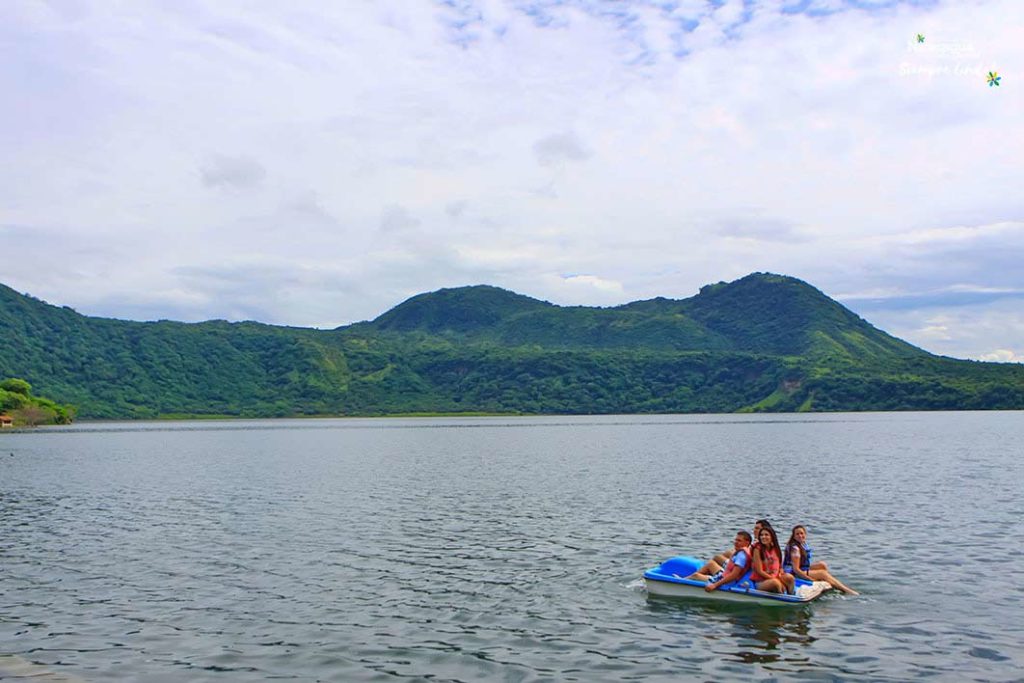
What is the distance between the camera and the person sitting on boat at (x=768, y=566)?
3250 cm

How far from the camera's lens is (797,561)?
34188 mm

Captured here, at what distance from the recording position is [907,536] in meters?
46.8

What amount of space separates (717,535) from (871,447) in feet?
298

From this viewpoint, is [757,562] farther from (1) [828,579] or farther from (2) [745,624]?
(2) [745,624]

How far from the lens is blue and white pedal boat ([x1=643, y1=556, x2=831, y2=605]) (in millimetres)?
32375

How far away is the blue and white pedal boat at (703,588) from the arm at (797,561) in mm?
254

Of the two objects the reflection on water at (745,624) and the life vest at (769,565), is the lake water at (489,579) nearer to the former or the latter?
the reflection on water at (745,624)

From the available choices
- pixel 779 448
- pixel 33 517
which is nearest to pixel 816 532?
pixel 33 517

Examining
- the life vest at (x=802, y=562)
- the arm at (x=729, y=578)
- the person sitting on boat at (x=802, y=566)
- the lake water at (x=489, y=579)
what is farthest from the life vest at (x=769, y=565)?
the lake water at (x=489, y=579)

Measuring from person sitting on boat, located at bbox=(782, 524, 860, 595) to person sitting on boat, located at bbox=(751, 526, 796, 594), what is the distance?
0.61 m

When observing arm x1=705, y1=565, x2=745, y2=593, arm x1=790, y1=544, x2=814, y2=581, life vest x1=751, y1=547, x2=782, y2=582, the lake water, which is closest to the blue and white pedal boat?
arm x1=705, y1=565, x2=745, y2=593

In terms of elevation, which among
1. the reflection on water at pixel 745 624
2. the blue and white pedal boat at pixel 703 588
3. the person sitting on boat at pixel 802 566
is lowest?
the reflection on water at pixel 745 624

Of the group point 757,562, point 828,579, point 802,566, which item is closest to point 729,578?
point 757,562

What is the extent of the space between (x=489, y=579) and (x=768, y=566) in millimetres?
11479
